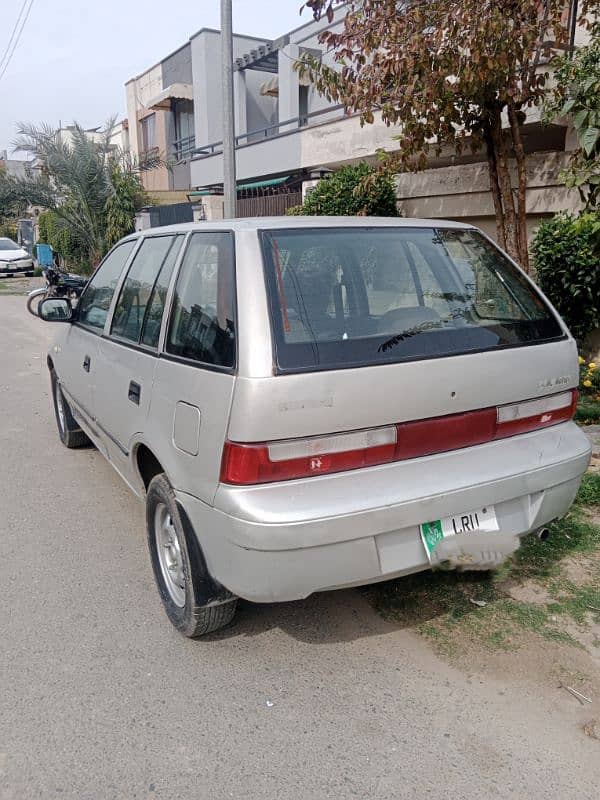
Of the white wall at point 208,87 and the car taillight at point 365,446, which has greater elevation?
the white wall at point 208,87

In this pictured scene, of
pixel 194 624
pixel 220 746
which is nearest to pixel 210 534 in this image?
pixel 194 624

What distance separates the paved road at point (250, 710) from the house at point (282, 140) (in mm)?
5946

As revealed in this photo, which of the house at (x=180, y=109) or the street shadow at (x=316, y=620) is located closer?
the street shadow at (x=316, y=620)

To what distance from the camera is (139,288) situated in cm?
365

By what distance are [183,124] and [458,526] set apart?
26349 mm

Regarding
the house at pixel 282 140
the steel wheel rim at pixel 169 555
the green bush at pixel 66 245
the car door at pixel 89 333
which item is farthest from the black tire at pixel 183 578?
the green bush at pixel 66 245

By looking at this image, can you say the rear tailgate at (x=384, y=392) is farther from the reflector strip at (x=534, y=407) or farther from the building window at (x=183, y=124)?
the building window at (x=183, y=124)

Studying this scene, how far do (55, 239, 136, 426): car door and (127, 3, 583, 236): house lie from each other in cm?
422

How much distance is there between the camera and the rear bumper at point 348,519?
241 centimetres

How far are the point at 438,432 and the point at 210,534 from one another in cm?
98

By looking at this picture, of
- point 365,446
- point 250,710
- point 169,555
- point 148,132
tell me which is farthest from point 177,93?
point 250,710

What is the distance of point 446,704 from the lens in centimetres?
262

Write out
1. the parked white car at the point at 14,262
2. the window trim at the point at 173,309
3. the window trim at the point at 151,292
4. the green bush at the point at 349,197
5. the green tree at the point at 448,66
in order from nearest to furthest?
the window trim at the point at 173,309 → the window trim at the point at 151,292 → the green tree at the point at 448,66 → the green bush at the point at 349,197 → the parked white car at the point at 14,262

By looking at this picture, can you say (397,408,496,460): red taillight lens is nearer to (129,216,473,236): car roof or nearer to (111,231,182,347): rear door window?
(129,216,473,236): car roof
